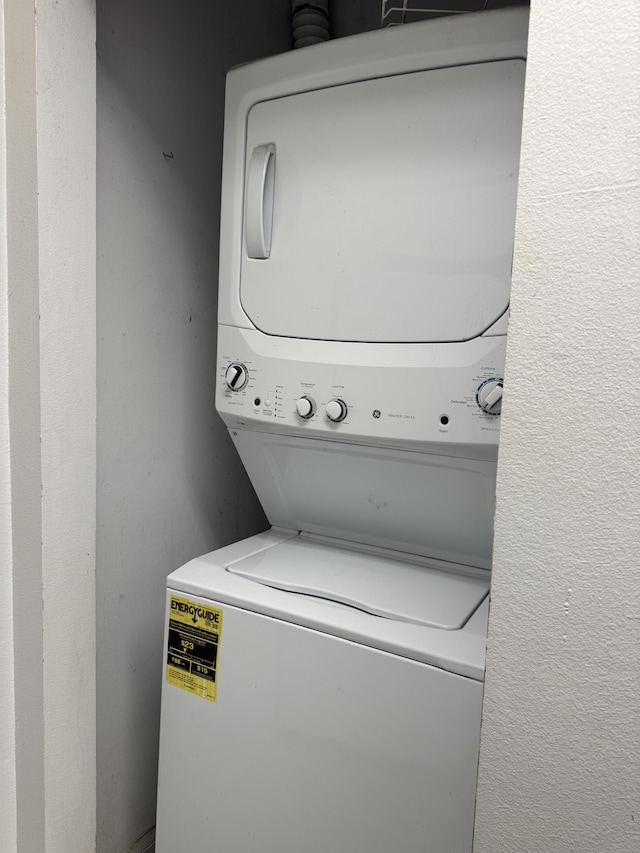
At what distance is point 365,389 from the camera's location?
1174mm

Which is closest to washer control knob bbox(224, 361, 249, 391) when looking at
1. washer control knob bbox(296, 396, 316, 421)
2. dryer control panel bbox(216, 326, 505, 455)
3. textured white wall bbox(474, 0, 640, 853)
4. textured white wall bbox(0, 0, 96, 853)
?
dryer control panel bbox(216, 326, 505, 455)

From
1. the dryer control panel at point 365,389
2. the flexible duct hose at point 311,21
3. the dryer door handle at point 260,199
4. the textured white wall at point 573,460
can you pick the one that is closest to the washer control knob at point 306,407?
the dryer control panel at point 365,389

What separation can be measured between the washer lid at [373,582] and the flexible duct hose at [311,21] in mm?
1346

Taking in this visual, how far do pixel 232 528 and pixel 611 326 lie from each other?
1.35 m

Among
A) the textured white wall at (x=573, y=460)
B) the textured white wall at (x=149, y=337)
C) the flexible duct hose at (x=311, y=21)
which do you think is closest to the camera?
the textured white wall at (x=573, y=460)

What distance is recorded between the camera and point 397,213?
44.4 inches

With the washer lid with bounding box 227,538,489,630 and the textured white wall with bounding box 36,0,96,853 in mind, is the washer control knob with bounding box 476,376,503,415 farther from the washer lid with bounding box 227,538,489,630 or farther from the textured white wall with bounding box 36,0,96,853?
the textured white wall with bounding box 36,0,96,853

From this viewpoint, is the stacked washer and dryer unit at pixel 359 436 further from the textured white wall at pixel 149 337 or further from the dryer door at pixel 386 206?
the textured white wall at pixel 149 337

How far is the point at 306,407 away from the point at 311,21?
114cm

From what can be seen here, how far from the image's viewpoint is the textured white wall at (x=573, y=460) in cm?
54

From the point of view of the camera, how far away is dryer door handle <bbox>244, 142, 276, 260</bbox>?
1243 mm

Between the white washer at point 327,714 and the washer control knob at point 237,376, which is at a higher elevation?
the washer control knob at point 237,376

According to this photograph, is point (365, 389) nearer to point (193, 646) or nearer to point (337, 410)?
point (337, 410)

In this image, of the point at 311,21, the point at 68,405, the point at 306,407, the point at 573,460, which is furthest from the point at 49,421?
the point at 311,21
